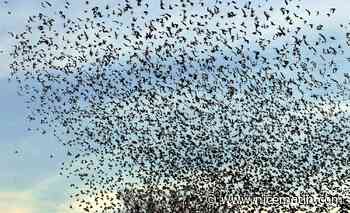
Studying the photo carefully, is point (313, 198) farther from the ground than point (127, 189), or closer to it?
closer to it

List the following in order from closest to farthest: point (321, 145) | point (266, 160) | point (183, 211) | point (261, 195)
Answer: point (321, 145)
point (266, 160)
point (261, 195)
point (183, 211)

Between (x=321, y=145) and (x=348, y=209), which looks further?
(x=348, y=209)

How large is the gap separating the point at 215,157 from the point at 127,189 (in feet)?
60.1

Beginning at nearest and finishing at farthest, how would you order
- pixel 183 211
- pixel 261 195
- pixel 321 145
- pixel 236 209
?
1. pixel 321 145
2. pixel 261 195
3. pixel 236 209
4. pixel 183 211

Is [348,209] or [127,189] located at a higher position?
[127,189]

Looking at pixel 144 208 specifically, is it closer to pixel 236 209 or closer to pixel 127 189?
pixel 127 189

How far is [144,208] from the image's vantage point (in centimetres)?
6438

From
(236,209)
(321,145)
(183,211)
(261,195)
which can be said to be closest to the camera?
(321,145)

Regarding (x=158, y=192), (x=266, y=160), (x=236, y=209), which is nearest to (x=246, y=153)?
(x=266, y=160)

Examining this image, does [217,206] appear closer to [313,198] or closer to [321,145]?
[313,198]

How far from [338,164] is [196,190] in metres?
16.4

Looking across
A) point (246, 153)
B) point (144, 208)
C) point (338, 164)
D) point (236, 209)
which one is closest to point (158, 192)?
point (144, 208)

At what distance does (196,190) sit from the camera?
60.4 metres

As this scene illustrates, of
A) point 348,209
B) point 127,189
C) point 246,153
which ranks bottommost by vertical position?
point 348,209
